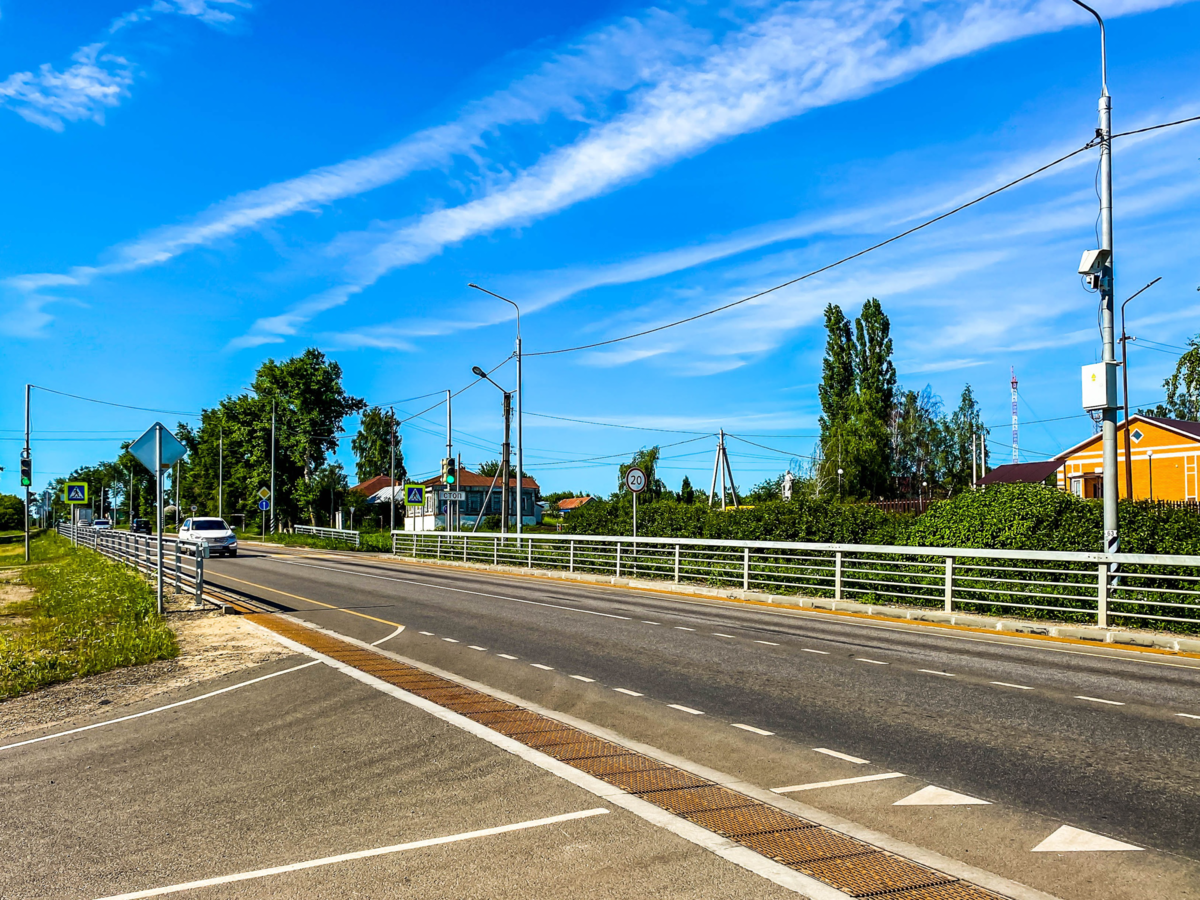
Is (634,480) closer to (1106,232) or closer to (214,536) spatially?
(1106,232)

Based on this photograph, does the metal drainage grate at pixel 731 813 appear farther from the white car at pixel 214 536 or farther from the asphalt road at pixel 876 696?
the white car at pixel 214 536

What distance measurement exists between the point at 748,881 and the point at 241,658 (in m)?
8.32

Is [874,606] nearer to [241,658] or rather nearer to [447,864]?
[241,658]

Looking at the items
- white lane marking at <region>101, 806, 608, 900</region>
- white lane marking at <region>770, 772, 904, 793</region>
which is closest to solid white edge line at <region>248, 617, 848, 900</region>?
white lane marking at <region>101, 806, 608, 900</region>

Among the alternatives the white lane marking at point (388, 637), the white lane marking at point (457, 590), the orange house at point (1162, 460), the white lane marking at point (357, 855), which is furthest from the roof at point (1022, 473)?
the white lane marking at point (357, 855)

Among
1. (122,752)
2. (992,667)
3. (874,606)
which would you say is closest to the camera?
(122,752)

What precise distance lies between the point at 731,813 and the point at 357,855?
2.05 m

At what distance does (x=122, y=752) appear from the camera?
6.64 meters

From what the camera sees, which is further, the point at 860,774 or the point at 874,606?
the point at 874,606

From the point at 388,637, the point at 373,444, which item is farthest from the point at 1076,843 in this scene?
the point at 373,444

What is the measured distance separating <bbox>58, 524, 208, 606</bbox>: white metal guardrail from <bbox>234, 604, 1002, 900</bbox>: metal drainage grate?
33.4 ft

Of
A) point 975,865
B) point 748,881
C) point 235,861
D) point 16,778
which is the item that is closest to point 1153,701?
point 975,865

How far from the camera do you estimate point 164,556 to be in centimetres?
2059

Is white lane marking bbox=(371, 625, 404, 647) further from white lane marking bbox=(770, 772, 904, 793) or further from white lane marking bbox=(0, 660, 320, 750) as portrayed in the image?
white lane marking bbox=(770, 772, 904, 793)
